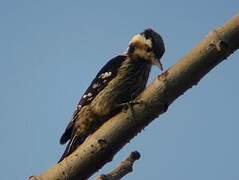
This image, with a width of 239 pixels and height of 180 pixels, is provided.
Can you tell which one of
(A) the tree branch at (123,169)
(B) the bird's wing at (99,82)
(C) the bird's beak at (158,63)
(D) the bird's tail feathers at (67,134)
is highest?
(B) the bird's wing at (99,82)

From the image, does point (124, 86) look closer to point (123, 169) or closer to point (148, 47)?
point (148, 47)

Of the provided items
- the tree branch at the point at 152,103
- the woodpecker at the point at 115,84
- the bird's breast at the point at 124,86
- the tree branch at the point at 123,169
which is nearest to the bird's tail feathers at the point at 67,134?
the woodpecker at the point at 115,84

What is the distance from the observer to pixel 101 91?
402 centimetres

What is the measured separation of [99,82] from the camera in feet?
13.8

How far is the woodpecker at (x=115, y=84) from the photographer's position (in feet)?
12.2

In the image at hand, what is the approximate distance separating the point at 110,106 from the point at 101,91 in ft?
1.85

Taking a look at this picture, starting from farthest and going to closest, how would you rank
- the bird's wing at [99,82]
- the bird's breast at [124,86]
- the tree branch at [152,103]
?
the bird's wing at [99,82]
the bird's breast at [124,86]
the tree branch at [152,103]

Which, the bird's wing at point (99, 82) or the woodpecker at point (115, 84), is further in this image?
the bird's wing at point (99, 82)

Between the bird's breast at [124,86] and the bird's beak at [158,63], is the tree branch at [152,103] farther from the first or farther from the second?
the bird's beak at [158,63]

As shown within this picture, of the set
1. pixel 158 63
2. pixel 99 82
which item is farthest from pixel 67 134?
pixel 158 63

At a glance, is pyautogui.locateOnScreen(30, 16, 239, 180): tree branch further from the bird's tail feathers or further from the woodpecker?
the bird's tail feathers

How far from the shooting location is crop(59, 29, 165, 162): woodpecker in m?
3.71

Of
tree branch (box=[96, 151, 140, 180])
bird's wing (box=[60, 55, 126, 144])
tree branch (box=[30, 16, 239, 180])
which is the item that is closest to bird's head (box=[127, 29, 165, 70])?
bird's wing (box=[60, 55, 126, 144])

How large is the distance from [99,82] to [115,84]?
233 mm
